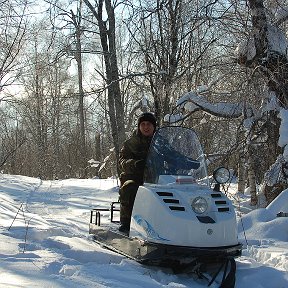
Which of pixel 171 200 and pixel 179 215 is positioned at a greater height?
pixel 171 200

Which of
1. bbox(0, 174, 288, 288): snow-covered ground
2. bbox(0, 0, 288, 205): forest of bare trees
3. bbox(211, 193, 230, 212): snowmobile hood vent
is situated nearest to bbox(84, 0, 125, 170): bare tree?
bbox(0, 0, 288, 205): forest of bare trees

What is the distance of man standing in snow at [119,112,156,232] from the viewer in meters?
5.62

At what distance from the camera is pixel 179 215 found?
4.49 meters

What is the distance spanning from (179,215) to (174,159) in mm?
842

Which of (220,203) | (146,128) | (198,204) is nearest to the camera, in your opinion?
(198,204)

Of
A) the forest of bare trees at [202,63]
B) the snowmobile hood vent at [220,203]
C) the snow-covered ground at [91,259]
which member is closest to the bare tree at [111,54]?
the forest of bare trees at [202,63]

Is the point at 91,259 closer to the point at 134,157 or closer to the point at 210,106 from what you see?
the point at 134,157

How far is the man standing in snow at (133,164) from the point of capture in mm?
5617

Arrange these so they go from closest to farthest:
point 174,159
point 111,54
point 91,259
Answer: point 91,259 < point 174,159 < point 111,54

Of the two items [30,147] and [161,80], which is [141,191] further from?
[30,147]

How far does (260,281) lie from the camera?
Answer: 14.9 feet

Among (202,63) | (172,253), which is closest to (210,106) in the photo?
(202,63)

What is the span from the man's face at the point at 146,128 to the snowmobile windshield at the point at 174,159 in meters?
0.47

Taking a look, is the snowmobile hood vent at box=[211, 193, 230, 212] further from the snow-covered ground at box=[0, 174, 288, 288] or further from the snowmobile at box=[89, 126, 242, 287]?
the snow-covered ground at box=[0, 174, 288, 288]
